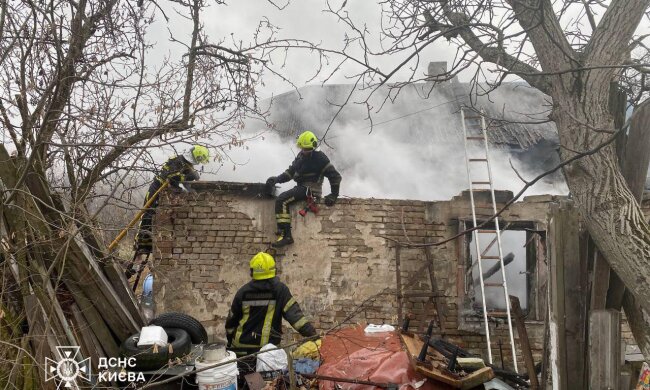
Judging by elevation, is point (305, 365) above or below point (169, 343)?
below

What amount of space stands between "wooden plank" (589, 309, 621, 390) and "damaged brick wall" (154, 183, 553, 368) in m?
4.07

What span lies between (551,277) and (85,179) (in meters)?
4.03

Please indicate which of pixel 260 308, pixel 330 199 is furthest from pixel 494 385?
pixel 330 199

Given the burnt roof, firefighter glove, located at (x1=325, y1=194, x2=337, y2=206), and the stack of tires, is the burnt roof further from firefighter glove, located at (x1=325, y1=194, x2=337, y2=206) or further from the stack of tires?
the stack of tires

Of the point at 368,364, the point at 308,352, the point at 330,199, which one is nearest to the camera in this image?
the point at 368,364

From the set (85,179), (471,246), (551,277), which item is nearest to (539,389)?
(551,277)

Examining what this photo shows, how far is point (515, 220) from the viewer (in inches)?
284

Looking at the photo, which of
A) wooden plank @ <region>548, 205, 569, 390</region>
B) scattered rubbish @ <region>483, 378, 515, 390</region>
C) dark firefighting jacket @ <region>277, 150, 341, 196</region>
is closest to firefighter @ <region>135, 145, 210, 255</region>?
dark firefighting jacket @ <region>277, 150, 341, 196</region>

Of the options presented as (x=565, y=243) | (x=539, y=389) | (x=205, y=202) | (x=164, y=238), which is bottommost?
(x=539, y=389)

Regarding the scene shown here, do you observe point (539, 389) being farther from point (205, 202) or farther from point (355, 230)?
point (205, 202)

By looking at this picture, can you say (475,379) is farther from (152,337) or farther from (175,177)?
(175,177)

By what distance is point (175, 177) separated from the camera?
6.98m

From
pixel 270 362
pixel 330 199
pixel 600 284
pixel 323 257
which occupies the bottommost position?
pixel 270 362

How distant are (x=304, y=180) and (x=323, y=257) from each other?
1.17 meters
